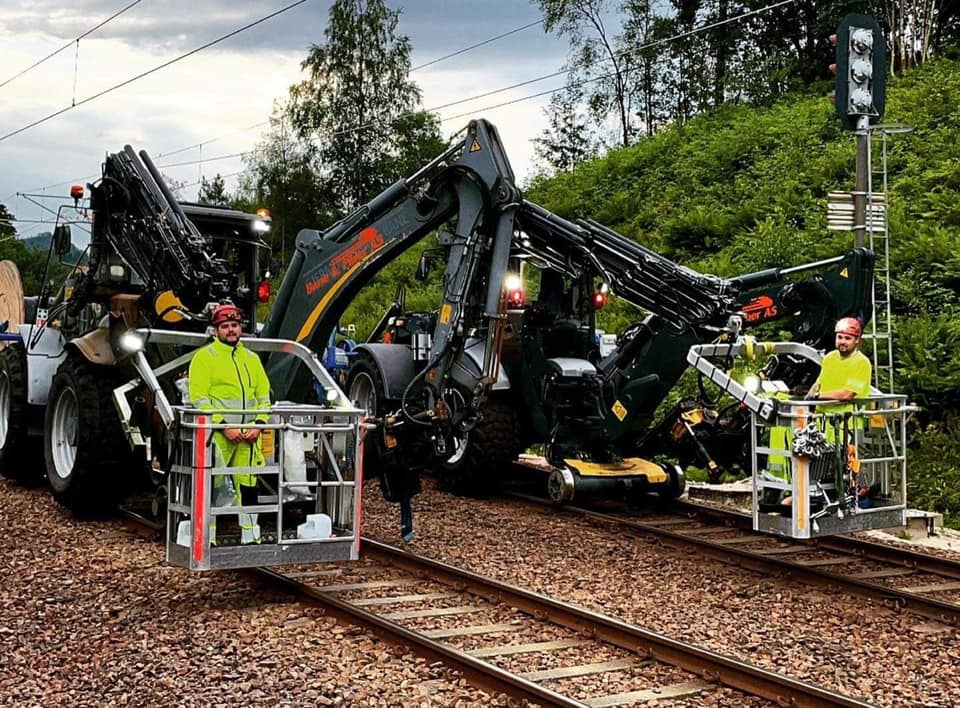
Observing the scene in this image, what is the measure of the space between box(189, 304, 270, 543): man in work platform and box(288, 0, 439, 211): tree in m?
32.2

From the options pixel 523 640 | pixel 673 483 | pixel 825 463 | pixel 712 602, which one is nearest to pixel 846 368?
pixel 825 463

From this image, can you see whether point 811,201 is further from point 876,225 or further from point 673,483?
point 673,483

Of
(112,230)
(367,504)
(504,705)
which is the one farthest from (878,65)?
(504,705)

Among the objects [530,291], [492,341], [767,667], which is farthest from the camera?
[530,291]

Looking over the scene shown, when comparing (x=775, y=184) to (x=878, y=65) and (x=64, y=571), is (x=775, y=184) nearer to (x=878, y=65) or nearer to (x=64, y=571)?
(x=878, y=65)

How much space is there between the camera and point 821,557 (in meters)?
9.15

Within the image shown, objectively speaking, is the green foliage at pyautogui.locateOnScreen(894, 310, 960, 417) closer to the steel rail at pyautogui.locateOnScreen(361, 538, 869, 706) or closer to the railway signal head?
the railway signal head

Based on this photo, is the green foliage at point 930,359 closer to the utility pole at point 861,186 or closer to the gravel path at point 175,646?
the utility pole at point 861,186

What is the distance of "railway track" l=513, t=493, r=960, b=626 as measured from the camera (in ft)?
25.4

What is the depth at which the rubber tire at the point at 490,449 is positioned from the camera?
11.6m

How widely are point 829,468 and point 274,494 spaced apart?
409cm

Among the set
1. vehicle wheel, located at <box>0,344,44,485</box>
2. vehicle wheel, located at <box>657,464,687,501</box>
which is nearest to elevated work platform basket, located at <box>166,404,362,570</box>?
vehicle wheel, located at <box>657,464,687,501</box>

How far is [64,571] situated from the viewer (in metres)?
8.11

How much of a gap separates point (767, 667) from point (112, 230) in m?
7.47
